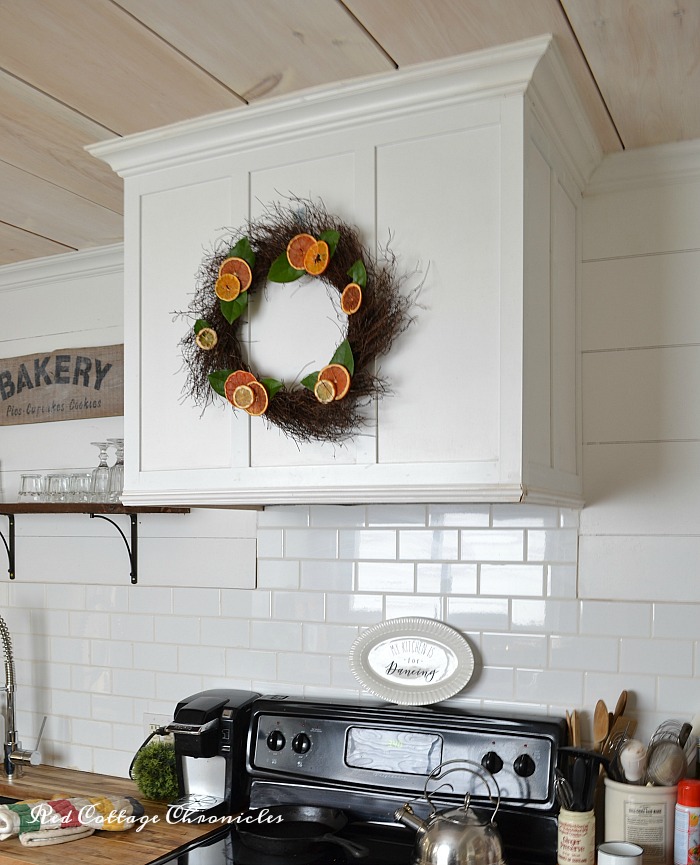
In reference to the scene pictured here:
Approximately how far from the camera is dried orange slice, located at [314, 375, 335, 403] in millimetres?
1714

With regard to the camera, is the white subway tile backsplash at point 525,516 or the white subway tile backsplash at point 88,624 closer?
the white subway tile backsplash at point 525,516

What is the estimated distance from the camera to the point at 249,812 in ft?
6.93

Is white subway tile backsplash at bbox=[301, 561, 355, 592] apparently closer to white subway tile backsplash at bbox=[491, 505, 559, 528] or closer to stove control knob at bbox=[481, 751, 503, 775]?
white subway tile backsplash at bbox=[491, 505, 559, 528]

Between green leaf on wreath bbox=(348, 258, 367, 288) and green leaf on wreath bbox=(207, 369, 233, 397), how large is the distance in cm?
33

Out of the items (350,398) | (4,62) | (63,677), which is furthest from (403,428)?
(63,677)

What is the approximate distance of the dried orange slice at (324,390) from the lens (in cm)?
171

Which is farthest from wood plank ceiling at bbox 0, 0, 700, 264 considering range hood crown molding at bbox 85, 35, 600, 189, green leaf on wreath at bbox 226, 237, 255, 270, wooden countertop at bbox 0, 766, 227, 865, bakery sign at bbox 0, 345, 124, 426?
wooden countertop at bbox 0, 766, 227, 865

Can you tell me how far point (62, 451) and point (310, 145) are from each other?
1384mm

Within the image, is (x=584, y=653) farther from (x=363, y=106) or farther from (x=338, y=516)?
(x=363, y=106)

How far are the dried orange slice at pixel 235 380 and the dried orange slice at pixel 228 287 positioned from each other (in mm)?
156

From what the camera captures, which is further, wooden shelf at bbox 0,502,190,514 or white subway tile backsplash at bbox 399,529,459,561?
wooden shelf at bbox 0,502,190,514

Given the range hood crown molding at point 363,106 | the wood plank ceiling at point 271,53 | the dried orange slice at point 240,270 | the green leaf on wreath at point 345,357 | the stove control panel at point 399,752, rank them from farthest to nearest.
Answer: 1. the stove control panel at point 399,752
2. the dried orange slice at point 240,270
3. the green leaf on wreath at point 345,357
4. the range hood crown molding at point 363,106
5. the wood plank ceiling at point 271,53

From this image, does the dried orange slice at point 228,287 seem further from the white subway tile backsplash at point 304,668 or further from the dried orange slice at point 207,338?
the white subway tile backsplash at point 304,668

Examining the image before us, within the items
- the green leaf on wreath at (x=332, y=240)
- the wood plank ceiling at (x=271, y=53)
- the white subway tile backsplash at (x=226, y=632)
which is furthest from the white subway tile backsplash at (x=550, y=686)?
the wood plank ceiling at (x=271, y=53)
